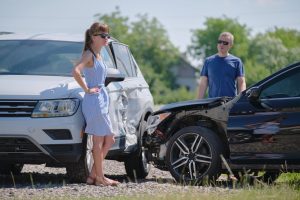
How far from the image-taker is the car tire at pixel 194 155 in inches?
402

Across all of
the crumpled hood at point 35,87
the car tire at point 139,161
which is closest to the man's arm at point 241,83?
the car tire at point 139,161

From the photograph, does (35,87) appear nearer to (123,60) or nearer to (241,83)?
(123,60)

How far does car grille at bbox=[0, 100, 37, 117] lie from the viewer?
9344 mm

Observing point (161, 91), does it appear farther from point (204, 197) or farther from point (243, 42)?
point (204, 197)

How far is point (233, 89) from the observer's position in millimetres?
11891

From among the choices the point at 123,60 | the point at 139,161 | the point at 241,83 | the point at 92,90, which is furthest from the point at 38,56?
the point at 241,83

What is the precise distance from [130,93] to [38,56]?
147cm

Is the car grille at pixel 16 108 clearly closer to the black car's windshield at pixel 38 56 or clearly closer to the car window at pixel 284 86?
the black car's windshield at pixel 38 56

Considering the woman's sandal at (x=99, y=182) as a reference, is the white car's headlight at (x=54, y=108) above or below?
above

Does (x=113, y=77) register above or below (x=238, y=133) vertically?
above

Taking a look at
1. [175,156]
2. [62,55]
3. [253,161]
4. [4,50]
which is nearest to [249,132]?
[253,161]

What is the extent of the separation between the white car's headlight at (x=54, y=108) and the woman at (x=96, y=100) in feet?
0.62

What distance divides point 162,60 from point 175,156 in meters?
132

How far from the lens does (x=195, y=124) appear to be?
10742mm
